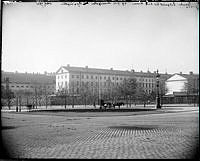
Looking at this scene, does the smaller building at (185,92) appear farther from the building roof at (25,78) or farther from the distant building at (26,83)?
the building roof at (25,78)

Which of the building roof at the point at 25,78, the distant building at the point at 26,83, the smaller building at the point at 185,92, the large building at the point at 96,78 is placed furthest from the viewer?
the large building at the point at 96,78

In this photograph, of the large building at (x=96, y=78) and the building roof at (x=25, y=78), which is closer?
the building roof at (x=25, y=78)

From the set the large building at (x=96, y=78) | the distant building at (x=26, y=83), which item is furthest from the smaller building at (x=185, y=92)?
the distant building at (x=26, y=83)

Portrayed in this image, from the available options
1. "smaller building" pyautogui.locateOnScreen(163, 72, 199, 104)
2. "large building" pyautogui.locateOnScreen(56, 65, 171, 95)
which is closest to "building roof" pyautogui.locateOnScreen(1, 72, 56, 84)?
"large building" pyautogui.locateOnScreen(56, 65, 171, 95)

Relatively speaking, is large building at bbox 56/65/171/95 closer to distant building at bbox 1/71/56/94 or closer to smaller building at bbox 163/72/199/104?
distant building at bbox 1/71/56/94

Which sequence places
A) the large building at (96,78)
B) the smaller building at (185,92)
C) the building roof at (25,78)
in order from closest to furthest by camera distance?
the smaller building at (185,92) < the building roof at (25,78) < the large building at (96,78)

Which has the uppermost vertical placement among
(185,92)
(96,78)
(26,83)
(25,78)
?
(96,78)

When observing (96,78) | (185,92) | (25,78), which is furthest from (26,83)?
(185,92)

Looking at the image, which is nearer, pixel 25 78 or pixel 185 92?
pixel 185 92

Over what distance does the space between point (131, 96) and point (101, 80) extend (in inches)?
934

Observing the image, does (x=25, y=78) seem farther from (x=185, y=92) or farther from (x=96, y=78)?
(x=185, y=92)

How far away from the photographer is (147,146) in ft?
23.2

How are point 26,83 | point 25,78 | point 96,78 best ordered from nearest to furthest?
point 26,83 → point 25,78 → point 96,78

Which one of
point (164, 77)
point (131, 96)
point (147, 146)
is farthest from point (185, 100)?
point (147, 146)
